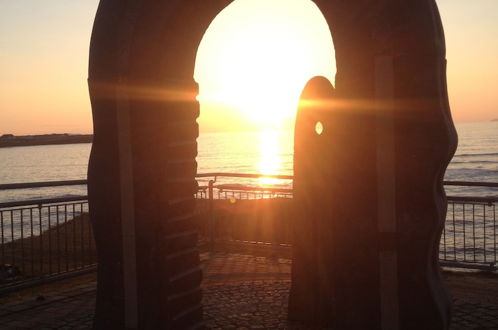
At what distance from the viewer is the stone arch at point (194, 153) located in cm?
420

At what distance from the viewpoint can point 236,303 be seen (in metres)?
6.83

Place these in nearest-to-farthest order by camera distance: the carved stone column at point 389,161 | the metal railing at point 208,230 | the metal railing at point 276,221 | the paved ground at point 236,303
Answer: the carved stone column at point 389,161, the paved ground at point 236,303, the metal railing at point 208,230, the metal railing at point 276,221

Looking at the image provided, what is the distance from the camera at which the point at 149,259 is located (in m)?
5.14

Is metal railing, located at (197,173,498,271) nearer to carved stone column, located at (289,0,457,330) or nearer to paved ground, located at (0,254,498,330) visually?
paved ground, located at (0,254,498,330)

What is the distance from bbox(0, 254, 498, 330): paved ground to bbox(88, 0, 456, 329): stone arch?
Answer: 932 millimetres

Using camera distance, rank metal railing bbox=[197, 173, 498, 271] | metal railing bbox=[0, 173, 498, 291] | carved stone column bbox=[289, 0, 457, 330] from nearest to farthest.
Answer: carved stone column bbox=[289, 0, 457, 330] < metal railing bbox=[0, 173, 498, 291] < metal railing bbox=[197, 173, 498, 271]

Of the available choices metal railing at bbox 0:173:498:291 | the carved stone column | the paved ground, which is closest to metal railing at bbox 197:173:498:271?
metal railing at bbox 0:173:498:291

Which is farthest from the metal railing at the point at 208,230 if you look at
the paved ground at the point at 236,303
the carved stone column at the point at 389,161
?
the carved stone column at the point at 389,161

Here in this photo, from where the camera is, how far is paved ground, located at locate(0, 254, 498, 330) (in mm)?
6199

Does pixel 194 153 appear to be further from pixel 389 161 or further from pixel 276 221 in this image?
pixel 276 221

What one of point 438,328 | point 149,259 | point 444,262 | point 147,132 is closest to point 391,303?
point 438,328

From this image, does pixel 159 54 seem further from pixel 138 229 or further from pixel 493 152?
pixel 493 152

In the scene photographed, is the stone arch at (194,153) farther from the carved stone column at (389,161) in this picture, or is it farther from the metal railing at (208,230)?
the metal railing at (208,230)

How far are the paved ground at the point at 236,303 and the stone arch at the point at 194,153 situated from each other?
36.7 inches
